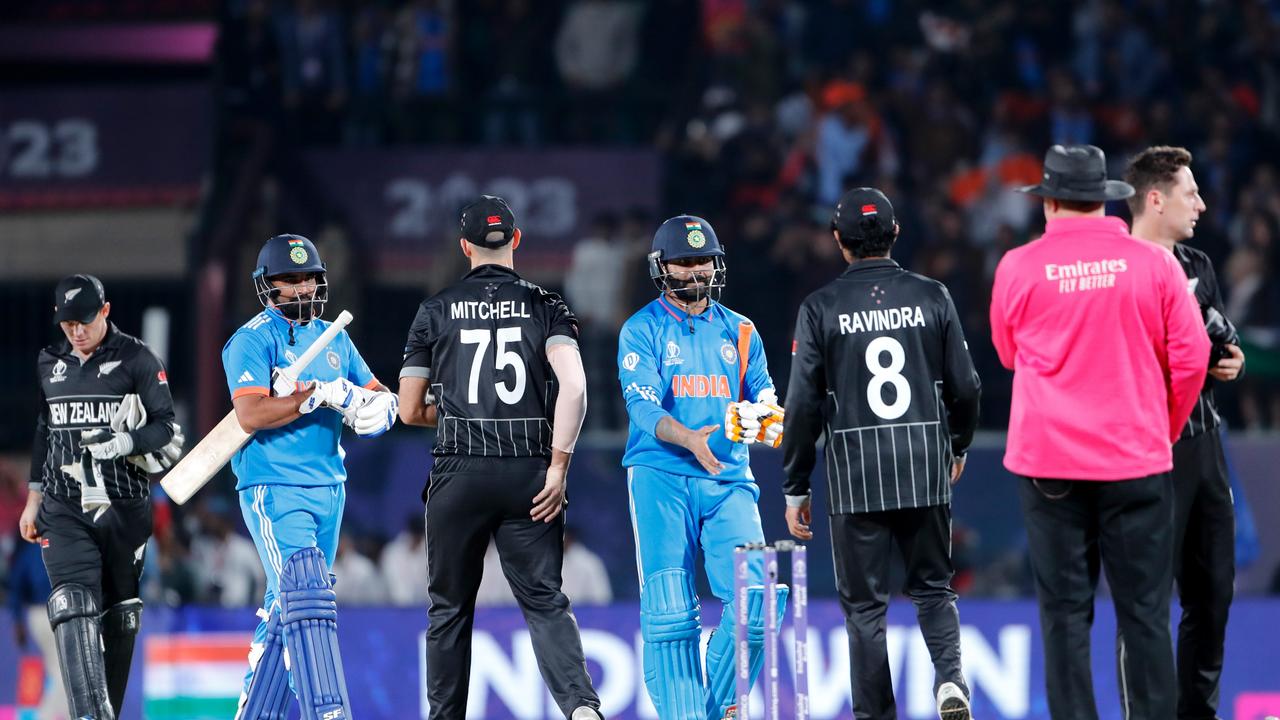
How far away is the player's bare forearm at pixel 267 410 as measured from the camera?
7984 mm

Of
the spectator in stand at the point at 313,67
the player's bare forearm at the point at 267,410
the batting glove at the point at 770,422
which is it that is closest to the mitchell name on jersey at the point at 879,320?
the batting glove at the point at 770,422

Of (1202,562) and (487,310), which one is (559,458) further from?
(1202,562)

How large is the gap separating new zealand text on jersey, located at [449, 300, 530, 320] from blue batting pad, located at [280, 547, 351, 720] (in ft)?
4.41

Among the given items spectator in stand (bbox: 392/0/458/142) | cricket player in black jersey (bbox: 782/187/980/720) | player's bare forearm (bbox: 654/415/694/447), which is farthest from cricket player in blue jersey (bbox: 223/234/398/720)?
spectator in stand (bbox: 392/0/458/142)

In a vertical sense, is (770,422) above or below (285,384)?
below

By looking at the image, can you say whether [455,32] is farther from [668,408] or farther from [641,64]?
[668,408]

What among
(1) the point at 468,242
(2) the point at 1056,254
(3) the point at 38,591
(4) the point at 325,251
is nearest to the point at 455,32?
(4) the point at 325,251

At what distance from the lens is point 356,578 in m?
14.2

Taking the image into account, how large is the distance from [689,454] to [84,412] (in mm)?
3242

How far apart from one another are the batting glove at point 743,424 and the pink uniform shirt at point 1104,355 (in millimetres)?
1378

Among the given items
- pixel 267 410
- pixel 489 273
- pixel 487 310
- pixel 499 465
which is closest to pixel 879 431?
pixel 499 465

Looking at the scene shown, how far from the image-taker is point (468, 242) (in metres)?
8.11

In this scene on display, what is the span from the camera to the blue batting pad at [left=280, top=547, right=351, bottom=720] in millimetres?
7707

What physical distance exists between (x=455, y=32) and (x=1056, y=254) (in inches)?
551
